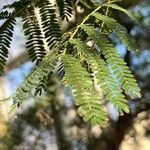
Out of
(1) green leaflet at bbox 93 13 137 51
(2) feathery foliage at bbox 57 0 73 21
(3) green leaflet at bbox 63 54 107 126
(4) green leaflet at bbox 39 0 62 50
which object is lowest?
(2) feathery foliage at bbox 57 0 73 21

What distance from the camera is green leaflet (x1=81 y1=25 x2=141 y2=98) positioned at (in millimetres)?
579

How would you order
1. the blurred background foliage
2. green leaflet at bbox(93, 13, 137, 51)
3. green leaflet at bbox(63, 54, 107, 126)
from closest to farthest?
green leaflet at bbox(63, 54, 107, 126) → green leaflet at bbox(93, 13, 137, 51) → the blurred background foliage

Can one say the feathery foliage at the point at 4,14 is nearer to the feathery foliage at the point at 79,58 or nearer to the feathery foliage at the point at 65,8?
the feathery foliage at the point at 79,58

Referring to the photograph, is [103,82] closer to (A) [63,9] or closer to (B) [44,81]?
(B) [44,81]

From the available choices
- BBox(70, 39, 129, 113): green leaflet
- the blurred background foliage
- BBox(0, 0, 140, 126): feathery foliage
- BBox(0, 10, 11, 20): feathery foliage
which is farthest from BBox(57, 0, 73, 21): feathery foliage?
the blurred background foliage

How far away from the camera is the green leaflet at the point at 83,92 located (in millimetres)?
494

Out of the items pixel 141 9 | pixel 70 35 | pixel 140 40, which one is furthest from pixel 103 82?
pixel 140 40

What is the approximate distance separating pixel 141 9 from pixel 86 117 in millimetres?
1430

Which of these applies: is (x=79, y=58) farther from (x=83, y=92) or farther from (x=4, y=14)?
(x=4, y=14)

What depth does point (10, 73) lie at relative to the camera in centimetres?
250

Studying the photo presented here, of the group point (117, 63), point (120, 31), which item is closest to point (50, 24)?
point (120, 31)

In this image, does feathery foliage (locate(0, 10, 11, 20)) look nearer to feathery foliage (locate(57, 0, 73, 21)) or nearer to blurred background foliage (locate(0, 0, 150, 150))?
feathery foliage (locate(57, 0, 73, 21))

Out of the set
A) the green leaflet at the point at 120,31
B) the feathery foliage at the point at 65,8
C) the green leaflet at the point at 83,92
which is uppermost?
the green leaflet at the point at 83,92

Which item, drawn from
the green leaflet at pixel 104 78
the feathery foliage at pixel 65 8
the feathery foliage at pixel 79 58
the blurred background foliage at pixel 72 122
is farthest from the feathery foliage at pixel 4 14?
the blurred background foliage at pixel 72 122
